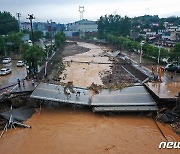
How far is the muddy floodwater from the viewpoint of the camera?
1507cm

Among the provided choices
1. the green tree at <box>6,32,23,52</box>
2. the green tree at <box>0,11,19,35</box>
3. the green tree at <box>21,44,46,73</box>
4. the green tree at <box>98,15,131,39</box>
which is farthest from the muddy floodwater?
the green tree at <box>98,15,131,39</box>

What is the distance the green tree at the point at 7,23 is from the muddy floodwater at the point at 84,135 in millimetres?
59028

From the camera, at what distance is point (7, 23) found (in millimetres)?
73250

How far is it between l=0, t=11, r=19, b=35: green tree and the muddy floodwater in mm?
59028

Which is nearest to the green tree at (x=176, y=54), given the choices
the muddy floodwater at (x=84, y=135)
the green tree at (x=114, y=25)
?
the muddy floodwater at (x=84, y=135)

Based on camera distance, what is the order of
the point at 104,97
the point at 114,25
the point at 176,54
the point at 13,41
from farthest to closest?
1. the point at 114,25
2. the point at 13,41
3. the point at 176,54
4. the point at 104,97

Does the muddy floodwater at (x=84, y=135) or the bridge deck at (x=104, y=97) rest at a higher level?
the bridge deck at (x=104, y=97)

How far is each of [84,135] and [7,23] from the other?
66413 mm

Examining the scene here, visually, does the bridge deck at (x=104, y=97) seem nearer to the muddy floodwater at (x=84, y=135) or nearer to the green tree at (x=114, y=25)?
the muddy floodwater at (x=84, y=135)

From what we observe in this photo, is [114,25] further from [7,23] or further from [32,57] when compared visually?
[32,57]

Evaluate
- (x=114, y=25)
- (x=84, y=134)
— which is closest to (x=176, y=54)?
(x=84, y=134)

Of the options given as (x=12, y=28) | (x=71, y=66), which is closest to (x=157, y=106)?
(x=71, y=66)

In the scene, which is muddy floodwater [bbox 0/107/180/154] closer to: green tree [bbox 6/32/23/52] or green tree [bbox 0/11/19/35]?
green tree [bbox 6/32/23/52]

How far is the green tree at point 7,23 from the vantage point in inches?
2805
